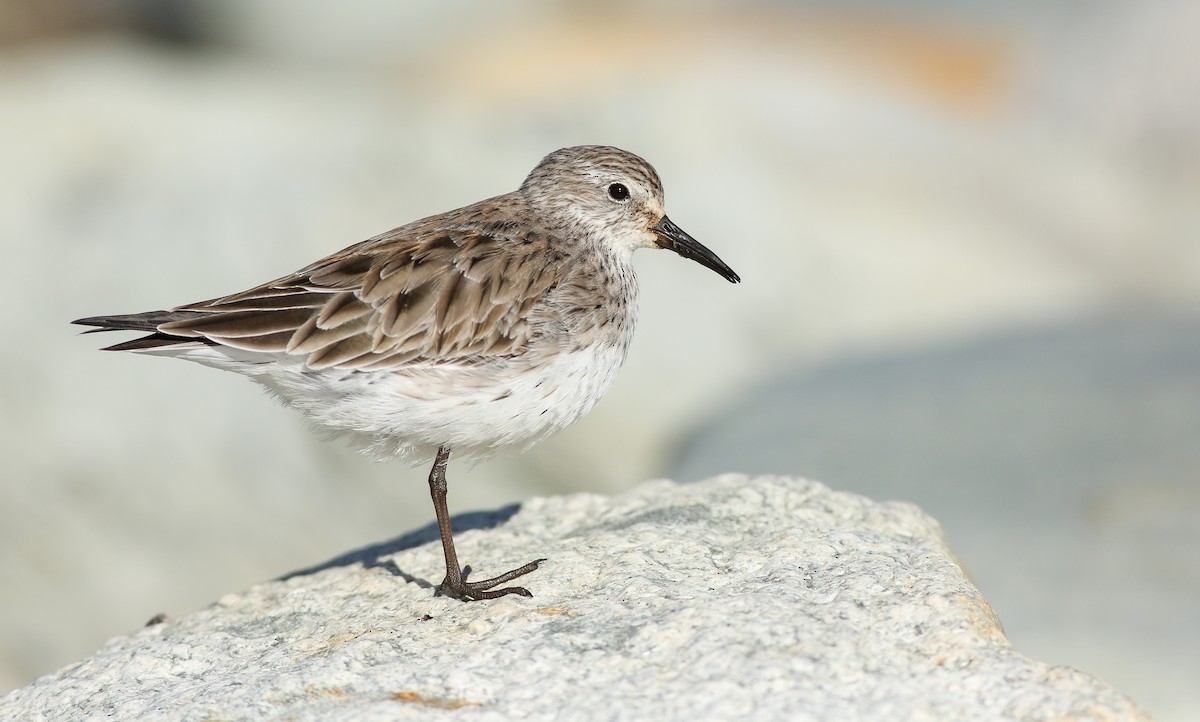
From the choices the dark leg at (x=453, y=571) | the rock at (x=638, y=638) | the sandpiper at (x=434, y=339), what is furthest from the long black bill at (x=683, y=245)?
the dark leg at (x=453, y=571)

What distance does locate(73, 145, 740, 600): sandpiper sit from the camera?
5422mm

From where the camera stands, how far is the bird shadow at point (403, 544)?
242 inches

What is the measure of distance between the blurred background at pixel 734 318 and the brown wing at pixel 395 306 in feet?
3.45

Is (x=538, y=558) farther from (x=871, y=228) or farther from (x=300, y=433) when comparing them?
(x=871, y=228)

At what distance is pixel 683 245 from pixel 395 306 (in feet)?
5.54

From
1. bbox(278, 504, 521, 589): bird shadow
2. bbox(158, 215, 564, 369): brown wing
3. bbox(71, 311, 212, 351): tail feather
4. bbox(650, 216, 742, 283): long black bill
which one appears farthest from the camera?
bbox(650, 216, 742, 283): long black bill

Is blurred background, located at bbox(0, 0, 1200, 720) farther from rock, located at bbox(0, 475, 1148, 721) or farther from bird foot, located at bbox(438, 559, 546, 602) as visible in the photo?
rock, located at bbox(0, 475, 1148, 721)

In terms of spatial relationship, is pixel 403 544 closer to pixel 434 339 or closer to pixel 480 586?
pixel 480 586

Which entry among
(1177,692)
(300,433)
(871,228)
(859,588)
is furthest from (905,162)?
(859,588)

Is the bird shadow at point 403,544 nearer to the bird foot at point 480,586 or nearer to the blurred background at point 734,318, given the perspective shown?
the blurred background at point 734,318

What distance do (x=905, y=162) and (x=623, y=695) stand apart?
9.05 meters

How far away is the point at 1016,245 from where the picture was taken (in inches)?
480

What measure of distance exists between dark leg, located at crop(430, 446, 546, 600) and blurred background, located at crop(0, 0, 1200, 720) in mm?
319

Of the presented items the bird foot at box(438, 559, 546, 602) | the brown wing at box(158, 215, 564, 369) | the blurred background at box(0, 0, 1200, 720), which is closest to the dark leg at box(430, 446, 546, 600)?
the bird foot at box(438, 559, 546, 602)
